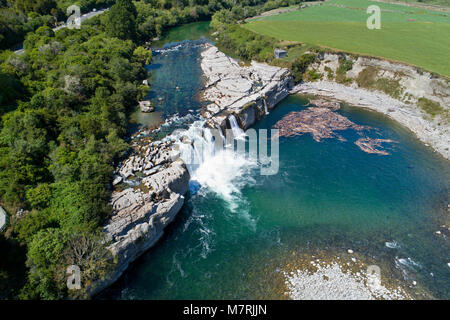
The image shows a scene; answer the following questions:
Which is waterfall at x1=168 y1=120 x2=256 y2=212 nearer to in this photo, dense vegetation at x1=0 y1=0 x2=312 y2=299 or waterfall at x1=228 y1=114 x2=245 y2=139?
waterfall at x1=228 y1=114 x2=245 y2=139

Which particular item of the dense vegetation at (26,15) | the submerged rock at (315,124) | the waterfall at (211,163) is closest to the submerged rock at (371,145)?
the submerged rock at (315,124)

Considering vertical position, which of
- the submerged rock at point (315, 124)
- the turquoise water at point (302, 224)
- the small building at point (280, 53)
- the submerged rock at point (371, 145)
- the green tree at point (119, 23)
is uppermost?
the green tree at point (119, 23)

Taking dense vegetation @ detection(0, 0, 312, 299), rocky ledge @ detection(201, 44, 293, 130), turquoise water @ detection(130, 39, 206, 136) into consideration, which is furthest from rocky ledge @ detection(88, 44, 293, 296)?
turquoise water @ detection(130, 39, 206, 136)

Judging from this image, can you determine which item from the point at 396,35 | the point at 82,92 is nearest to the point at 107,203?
the point at 82,92

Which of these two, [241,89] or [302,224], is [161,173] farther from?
[241,89]

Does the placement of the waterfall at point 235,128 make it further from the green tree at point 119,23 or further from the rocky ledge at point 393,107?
the green tree at point 119,23

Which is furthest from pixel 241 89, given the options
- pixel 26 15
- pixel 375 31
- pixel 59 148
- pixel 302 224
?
pixel 26 15
